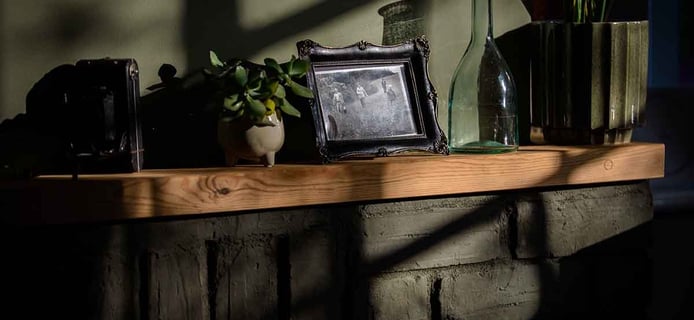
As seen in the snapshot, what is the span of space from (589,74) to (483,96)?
0.25m

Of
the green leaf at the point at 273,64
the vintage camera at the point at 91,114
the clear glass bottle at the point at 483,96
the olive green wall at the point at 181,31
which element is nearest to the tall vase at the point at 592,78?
the clear glass bottle at the point at 483,96

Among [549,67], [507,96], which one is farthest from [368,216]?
[549,67]

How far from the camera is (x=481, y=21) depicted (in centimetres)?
216

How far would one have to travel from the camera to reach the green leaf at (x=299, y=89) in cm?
190

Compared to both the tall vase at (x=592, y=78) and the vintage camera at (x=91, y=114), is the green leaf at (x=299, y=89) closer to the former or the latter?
the vintage camera at (x=91, y=114)

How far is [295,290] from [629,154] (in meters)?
0.87

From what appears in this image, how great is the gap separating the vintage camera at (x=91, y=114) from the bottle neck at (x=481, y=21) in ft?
2.59

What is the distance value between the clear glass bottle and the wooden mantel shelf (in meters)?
0.08

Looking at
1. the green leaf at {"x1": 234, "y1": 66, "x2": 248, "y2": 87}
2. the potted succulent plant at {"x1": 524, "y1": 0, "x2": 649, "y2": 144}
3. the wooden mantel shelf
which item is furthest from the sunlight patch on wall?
the potted succulent plant at {"x1": 524, "y1": 0, "x2": 649, "y2": 144}

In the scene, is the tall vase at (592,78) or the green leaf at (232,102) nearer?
the green leaf at (232,102)

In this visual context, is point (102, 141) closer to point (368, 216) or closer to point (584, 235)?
point (368, 216)

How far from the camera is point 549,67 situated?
2.22m

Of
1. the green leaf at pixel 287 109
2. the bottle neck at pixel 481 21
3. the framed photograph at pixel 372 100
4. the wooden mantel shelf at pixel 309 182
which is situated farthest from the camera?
the bottle neck at pixel 481 21

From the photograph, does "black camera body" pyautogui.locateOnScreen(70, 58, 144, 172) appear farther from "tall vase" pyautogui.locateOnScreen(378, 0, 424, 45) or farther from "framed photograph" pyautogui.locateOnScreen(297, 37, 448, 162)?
"tall vase" pyautogui.locateOnScreen(378, 0, 424, 45)
